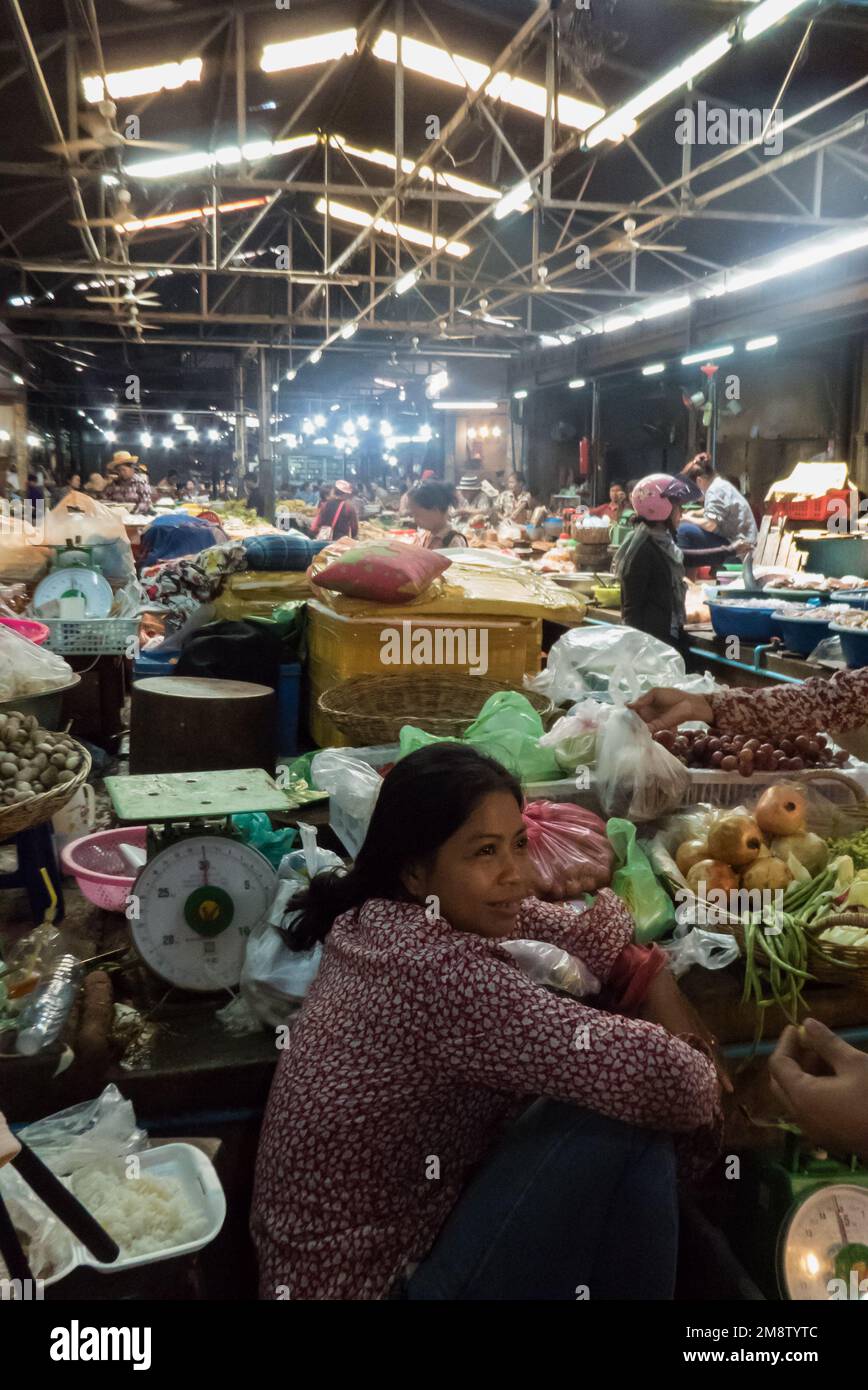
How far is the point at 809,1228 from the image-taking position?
83.0 inches

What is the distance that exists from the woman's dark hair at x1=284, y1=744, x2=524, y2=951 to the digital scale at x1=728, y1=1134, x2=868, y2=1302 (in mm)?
1039

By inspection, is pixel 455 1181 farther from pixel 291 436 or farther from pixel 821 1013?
pixel 291 436

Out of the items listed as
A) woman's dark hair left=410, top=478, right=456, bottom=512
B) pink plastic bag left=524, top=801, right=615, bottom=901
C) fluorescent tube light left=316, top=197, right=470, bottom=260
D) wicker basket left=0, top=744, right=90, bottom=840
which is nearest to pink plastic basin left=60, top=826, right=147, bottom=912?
wicker basket left=0, top=744, right=90, bottom=840

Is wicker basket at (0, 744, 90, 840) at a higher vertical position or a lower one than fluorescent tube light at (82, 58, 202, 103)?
lower

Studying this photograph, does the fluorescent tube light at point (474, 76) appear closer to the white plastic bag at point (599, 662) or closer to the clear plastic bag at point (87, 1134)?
the white plastic bag at point (599, 662)

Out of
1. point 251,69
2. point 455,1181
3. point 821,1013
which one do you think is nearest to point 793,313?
point 251,69

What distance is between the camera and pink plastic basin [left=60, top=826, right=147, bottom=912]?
109 inches

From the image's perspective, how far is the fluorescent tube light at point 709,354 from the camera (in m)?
13.6

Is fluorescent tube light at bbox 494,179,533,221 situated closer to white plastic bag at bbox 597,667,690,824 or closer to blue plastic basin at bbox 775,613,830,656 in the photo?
blue plastic basin at bbox 775,613,830,656

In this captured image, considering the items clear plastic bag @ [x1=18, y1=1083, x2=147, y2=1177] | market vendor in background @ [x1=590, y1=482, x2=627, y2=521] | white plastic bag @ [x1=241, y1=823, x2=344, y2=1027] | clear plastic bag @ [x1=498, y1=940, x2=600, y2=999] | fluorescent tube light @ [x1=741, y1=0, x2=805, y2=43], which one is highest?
fluorescent tube light @ [x1=741, y1=0, x2=805, y2=43]

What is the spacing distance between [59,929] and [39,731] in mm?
555

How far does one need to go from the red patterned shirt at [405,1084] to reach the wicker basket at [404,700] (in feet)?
6.03

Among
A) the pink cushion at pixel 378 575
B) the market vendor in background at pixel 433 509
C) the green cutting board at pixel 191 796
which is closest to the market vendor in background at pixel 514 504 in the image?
the market vendor in background at pixel 433 509
